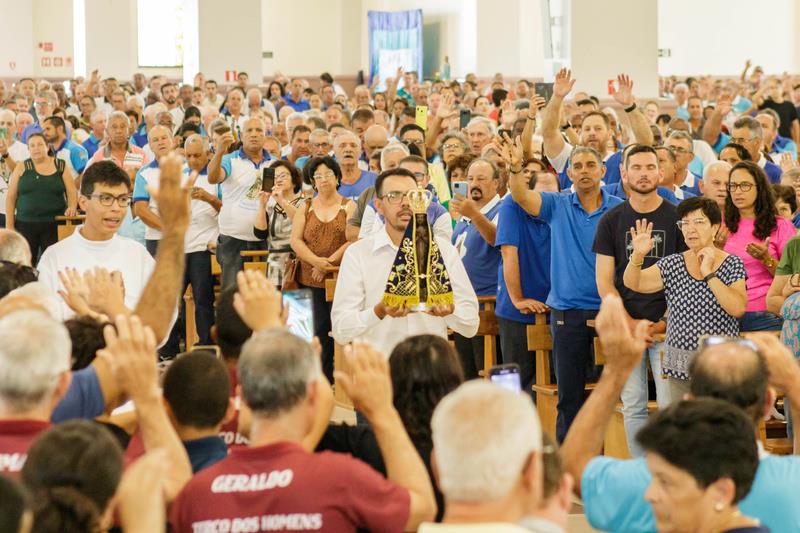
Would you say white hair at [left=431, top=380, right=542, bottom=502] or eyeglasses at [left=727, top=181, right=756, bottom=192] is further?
eyeglasses at [left=727, top=181, right=756, bottom=192]

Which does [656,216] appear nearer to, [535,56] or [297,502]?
[297,502]

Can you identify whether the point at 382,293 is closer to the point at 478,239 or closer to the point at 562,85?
the point at 478,239

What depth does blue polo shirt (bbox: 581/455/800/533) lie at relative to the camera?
307cm

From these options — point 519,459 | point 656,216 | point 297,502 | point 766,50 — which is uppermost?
point 766,50

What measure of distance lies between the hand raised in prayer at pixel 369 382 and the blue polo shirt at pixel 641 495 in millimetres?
540

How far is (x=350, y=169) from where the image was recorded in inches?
366

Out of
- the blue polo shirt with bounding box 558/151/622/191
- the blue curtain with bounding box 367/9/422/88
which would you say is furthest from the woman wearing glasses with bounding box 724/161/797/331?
the blue curtain with bounding box 367/9/422/88

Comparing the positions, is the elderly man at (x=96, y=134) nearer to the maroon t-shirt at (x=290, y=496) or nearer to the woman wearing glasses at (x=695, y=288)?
the woman wearing glasses at (x=695, y=288)

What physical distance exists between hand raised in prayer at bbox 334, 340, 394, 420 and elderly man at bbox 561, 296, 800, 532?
49 cm

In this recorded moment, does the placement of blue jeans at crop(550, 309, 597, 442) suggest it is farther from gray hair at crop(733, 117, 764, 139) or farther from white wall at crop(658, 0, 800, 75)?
white wall at crop(658, 0, 800, 75)

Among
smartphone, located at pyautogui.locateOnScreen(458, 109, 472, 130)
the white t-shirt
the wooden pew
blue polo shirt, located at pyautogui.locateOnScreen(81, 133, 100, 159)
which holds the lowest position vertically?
the white t-shirt

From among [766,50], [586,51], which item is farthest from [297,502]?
[766,50]

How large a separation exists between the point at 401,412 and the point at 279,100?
16551 millimetres

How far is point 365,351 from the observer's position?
3039 mm
